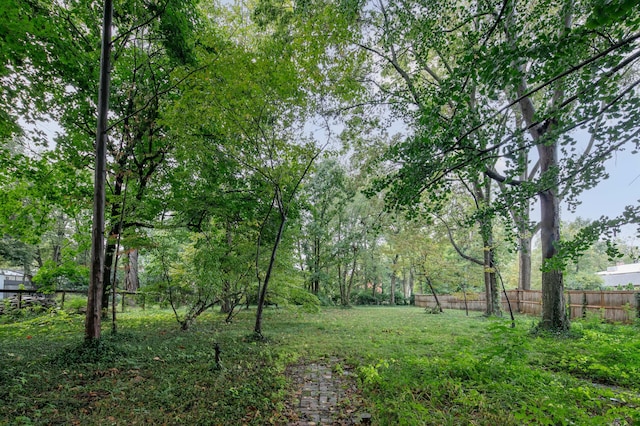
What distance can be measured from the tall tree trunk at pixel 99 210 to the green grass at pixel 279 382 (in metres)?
0.44

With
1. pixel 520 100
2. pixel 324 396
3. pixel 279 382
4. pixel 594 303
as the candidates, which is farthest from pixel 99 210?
pixel 594 303

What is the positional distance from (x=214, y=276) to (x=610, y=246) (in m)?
6.81

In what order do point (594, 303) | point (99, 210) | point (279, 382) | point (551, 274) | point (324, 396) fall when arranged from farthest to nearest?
point (594, 303)
point (551, 274)
point (99, 210)
point (279, 382)
point (324, 396)

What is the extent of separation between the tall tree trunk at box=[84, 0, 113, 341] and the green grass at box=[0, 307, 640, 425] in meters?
0.44

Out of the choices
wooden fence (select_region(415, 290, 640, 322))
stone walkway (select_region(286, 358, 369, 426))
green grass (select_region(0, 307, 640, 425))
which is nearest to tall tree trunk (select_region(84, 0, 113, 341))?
green grass (select_region(0, 307, 640, 425))

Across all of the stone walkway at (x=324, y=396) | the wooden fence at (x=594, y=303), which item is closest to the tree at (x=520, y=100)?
the stone walkway at (x=324, y=396)

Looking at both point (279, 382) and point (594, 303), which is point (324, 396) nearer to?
point (279, 382)

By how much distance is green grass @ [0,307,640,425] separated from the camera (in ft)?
9.32

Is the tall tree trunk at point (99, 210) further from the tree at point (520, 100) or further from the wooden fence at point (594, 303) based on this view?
the wooden fence at point (594, 303)

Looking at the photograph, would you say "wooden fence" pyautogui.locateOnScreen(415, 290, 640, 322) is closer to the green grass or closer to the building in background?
the green grass

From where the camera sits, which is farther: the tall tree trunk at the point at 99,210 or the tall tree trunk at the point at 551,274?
the tall tree trunk at the point at 551,274

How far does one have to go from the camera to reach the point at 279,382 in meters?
3.96

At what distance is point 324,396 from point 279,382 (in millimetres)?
663

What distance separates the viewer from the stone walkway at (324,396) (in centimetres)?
305
